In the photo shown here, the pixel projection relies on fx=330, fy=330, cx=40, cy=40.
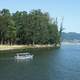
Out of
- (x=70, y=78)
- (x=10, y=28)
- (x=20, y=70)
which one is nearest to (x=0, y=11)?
(x=10, y=28)

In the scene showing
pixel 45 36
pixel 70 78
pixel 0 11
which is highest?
pixel 0 11

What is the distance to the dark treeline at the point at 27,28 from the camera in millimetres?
161137

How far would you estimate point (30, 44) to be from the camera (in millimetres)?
179375

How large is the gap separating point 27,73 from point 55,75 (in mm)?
6369

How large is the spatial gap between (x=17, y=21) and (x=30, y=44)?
14.5m

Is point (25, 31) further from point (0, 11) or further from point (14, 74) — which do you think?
point (14, 74)

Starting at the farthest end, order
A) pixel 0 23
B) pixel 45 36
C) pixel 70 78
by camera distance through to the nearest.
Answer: pixel 45 36 → pixel 0 23 → pixel 70 78

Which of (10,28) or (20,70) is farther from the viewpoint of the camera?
(10,28)

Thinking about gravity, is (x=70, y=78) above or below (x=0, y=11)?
below

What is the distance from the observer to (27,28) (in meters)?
173

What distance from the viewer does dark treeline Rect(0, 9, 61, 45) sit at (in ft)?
529

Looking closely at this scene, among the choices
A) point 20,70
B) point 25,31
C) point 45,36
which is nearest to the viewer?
point 20,70

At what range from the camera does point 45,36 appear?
18450 cm

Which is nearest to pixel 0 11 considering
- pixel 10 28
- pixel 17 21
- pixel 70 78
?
pixel 17 21
